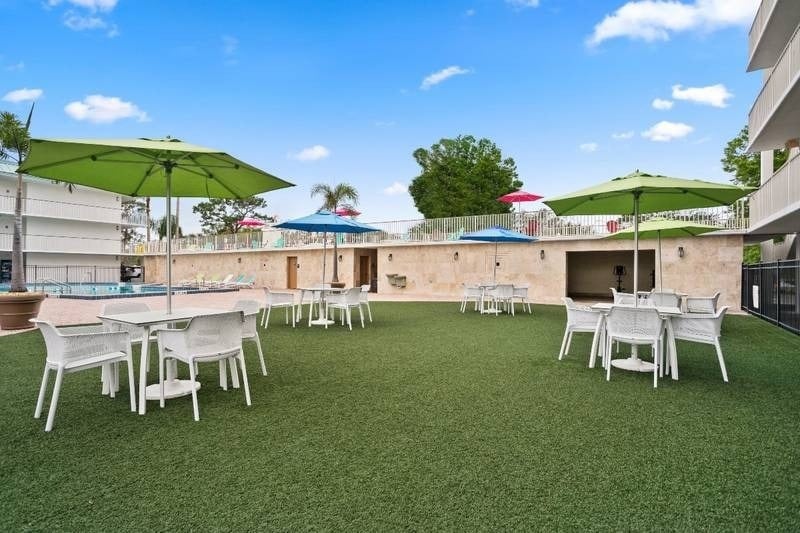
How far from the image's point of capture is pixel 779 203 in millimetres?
10516

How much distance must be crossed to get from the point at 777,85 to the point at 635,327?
9.85 m

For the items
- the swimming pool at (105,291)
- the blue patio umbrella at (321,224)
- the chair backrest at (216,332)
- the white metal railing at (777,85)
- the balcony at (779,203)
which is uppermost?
the white metal railing at (777,85)

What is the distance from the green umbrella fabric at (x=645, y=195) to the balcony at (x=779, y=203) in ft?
12.9

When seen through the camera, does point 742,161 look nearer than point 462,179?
Yes

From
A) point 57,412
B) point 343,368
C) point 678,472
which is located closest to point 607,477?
point 678,472

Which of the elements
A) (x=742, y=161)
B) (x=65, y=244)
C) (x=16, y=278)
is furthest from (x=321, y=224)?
(x=742, y=161)

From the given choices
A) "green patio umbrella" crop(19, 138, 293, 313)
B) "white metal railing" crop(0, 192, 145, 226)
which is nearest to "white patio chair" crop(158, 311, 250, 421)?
"green patio umbrella" crop(19, 138, 293, 313)

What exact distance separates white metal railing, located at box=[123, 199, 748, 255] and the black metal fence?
6.33 feet

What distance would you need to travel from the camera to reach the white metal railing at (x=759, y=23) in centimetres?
1228

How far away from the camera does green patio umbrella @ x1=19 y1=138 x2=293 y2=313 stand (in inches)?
149

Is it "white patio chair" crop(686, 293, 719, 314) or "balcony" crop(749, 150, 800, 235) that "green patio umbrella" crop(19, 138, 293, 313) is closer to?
"white patio chair" crop(686, 293, 719, 314)

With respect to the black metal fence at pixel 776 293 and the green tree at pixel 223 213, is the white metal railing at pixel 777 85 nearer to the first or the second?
the black metal fence at pixel 776 293

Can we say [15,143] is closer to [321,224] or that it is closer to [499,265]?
[321,224]

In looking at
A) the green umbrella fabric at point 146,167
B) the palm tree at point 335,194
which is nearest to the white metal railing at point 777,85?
the green umbrella fabric at point 146,167
